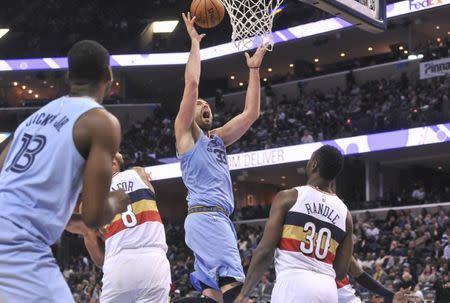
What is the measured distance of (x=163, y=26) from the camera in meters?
39.1

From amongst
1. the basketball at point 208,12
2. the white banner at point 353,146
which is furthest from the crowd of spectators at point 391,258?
the basketball at point 208,12

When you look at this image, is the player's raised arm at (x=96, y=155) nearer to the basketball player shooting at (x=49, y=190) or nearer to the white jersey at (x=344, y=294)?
the basketball player shooting at (x=49, y=190)

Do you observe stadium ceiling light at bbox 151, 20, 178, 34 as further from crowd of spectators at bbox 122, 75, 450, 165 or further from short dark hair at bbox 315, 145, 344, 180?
short dark hair at bbox 315, 145, 344, 180

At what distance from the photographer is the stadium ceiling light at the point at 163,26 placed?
39062 millimetres

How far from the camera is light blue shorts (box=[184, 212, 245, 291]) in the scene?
584 centimetres

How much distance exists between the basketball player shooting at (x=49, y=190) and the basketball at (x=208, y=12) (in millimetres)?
4605

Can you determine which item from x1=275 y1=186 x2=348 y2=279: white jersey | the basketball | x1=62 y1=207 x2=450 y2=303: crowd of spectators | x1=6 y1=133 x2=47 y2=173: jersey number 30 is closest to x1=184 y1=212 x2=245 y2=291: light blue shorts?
x1=275 y1=186 x2=348 y2=279: white jersey

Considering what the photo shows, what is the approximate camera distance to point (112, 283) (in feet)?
19.9

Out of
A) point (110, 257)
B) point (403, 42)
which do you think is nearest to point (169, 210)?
point (403, 42)

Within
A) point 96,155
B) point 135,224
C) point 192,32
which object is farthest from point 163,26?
point 96,155

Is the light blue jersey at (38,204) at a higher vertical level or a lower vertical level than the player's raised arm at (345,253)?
higher

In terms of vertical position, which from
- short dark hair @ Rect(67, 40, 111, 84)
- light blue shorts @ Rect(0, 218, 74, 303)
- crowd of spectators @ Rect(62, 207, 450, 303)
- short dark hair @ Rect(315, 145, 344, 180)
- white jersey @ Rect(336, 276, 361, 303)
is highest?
short dark hair @ Rect(67, 40, 111, 84)

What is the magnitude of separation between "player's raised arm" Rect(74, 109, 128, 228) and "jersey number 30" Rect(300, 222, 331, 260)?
2.19m

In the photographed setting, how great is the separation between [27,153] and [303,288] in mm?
2446
